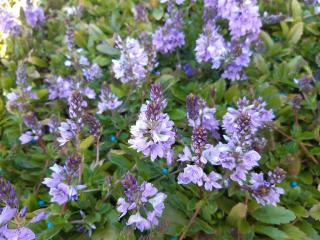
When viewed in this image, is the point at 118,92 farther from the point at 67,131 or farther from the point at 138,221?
the point at 138,221

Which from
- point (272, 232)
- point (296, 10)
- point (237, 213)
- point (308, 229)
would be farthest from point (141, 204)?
point (296, 10)

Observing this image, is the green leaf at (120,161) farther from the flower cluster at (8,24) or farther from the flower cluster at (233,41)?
the flower cluster at (8,24)

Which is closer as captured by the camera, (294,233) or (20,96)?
(294,233)

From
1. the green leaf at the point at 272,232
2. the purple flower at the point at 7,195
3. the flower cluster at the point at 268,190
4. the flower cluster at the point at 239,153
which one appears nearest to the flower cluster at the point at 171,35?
the flower cluster at the point at 239,153

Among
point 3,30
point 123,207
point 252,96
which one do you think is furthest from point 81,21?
point 123,207

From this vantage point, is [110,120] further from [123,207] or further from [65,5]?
[65,5]
